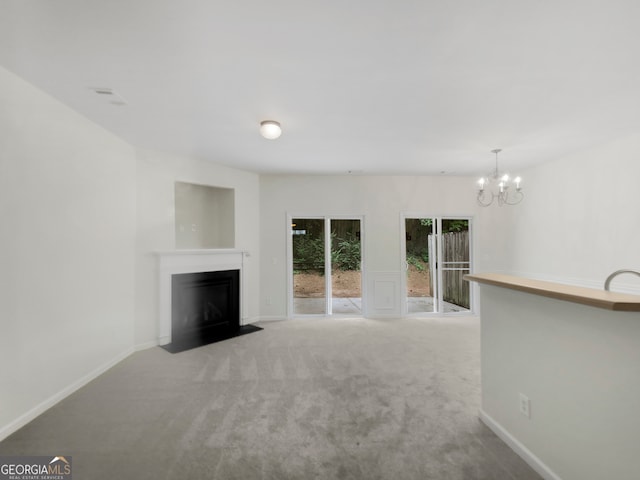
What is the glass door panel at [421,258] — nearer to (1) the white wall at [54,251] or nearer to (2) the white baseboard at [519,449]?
(2) the white baseboard at [519,449]

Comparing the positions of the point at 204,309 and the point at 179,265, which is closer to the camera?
the point at 179,265

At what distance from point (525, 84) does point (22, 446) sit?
4619mm

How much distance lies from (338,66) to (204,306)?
12.5 ft

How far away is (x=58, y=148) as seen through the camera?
2.67 meters

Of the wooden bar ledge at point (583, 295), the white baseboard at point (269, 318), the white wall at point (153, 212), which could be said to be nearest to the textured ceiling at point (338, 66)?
the white wall at point (153, 212)

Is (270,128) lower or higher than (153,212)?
higher

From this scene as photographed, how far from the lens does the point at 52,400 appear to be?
8.34ft

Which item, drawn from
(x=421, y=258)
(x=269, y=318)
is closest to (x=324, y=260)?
(x=269, y=318)

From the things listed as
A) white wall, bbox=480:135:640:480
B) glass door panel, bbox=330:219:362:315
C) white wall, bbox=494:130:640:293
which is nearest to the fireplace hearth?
glass door panel, bbox=330:219:362:315

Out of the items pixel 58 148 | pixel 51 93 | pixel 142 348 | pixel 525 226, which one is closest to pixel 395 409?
pixel 142 348

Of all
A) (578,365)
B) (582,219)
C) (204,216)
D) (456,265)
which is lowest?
(578,365)

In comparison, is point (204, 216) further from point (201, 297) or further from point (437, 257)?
point (437, 257)

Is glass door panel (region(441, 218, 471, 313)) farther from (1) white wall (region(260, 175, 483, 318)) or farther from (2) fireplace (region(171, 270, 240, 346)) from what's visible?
(2) fireplace (region(171, 270, 240, 346))

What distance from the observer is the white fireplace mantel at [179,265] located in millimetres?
4031
